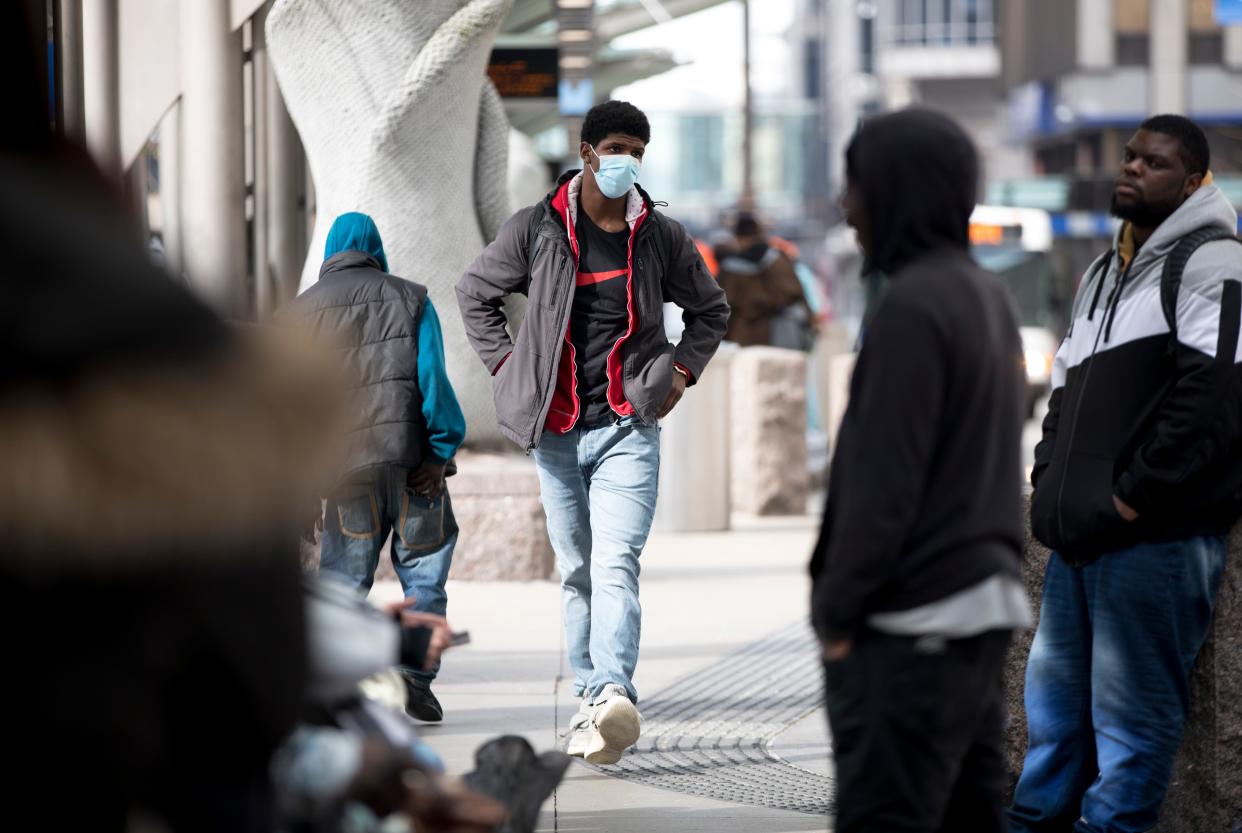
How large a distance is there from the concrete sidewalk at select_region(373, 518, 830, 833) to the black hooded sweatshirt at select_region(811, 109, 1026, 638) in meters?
2.20

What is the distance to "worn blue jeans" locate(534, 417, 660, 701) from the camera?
6.15 metres

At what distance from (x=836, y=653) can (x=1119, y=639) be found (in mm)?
1498

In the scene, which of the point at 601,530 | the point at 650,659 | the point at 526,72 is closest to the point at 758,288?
the point at 526,72

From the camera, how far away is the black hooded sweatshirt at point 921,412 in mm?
3334

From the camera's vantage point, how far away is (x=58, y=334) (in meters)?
1.80

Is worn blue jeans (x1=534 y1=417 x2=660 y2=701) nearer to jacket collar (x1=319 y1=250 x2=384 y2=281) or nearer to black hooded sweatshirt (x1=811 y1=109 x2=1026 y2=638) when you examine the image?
jacket collar (x1=319 y1=250 x2=384 y2=281)

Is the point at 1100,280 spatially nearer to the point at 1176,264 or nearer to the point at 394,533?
the point at 1176,264

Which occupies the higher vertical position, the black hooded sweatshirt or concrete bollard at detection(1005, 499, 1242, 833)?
the black hooded sweatshirt

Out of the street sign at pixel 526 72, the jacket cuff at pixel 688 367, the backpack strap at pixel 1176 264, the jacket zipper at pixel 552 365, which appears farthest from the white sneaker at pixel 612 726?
the street sign at pixel 526 72

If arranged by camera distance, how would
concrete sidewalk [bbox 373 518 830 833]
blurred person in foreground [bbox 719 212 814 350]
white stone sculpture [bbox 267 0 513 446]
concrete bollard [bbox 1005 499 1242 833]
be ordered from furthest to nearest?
blurred person in foreground [bbox 719 212 814 350] < white stone sculpture [bbox 267 0 513 446] < concrete sidewalk [bbox 373 518 830 833] < concrete bollard [bbox 1005 499 1242 833]

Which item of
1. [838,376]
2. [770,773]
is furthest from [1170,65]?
[770,773]

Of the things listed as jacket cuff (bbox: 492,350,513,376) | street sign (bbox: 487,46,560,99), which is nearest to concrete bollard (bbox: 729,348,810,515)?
street sign (bbox: 487,46,560,99)

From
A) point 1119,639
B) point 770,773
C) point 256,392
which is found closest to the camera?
point 256,392

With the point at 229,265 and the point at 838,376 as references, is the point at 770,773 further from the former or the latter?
the point at 838,376
